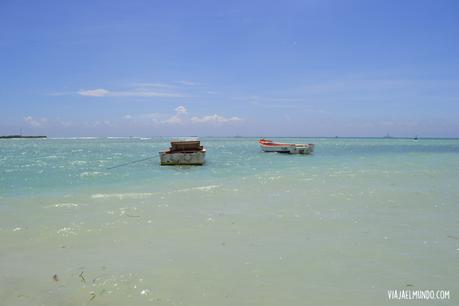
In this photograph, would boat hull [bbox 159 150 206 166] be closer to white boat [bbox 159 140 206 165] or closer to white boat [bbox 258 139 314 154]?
white boat [bbox 159 140 206 165]

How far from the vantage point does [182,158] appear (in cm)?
2442

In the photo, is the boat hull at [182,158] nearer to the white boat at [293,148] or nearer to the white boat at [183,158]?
the white boat at [183,158]

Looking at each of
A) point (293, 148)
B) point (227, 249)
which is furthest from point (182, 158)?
point (227, 249)

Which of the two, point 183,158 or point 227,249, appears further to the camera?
point 183,158

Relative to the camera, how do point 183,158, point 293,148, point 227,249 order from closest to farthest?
point 227,249
point 183,158
point 293,148

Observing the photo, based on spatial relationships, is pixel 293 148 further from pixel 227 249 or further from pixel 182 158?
pixel 227 249

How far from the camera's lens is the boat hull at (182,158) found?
24.4 meters

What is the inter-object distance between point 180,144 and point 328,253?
71.7 feet

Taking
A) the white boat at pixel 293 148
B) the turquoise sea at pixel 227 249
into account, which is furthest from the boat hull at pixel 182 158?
the white boat at pixel 293 148

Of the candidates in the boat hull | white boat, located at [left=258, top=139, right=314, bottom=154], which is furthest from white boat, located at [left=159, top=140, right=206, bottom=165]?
white boat, located at [left=258, top=139, right=314, bottom=154]

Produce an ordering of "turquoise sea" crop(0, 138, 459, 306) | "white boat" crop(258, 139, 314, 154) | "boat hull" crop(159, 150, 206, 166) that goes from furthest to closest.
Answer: "white boat" crop(258, 139, 314, 154) < "boat hull" crop(159, 150, 206, 166) < "turquoise sea" crop(0, 138, 459, 306)

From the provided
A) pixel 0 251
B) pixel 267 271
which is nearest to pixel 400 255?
pixel 267 271

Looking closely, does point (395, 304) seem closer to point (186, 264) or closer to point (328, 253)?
point (328, 253)

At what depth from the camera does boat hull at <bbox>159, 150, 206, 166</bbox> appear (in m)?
24.4
